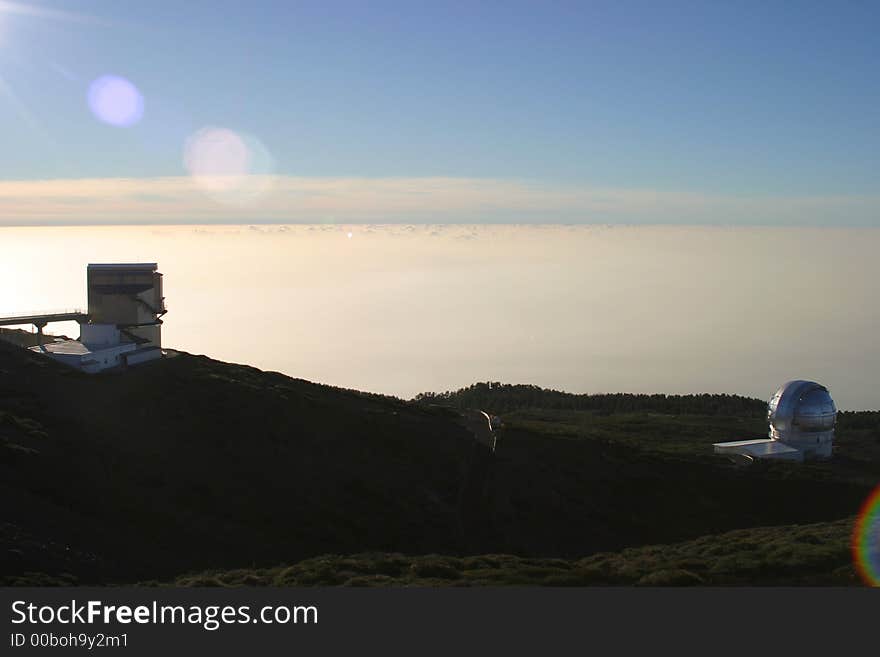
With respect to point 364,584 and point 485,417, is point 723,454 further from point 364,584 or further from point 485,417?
point 364,584

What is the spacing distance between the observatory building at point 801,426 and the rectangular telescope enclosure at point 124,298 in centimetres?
3497

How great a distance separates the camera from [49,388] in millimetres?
34125

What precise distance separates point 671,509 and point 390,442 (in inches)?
521

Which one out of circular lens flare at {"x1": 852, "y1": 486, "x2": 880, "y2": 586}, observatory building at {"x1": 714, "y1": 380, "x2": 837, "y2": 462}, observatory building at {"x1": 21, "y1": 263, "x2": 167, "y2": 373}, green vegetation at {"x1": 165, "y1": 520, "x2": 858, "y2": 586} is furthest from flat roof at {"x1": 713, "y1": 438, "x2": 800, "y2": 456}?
observatory building at {"x1": 21, "y1": 263, "x2": 167, "y2": 373}

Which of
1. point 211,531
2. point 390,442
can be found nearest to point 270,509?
point 211,531

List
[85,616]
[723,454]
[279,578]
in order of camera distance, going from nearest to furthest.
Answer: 1. [85,616]
2. [279,578]
3. [723,454]

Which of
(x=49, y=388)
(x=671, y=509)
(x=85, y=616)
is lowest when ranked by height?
(x=671, y=509)

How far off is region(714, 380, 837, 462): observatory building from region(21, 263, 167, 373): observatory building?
34.6 metres

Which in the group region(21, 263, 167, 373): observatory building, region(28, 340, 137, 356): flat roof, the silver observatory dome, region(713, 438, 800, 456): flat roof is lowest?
region(713, 438, 800, 456): flat roof

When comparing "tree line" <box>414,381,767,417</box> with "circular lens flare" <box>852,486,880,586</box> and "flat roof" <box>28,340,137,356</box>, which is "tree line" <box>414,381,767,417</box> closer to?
"flat roof" <box>28,340,137,356</box>

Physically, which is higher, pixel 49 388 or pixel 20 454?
pixel 49 388

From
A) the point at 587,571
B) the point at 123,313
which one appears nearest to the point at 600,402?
the point at 123,313

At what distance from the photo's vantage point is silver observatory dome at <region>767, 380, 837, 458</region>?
4559cm

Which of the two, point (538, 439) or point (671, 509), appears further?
point (538, 439)
